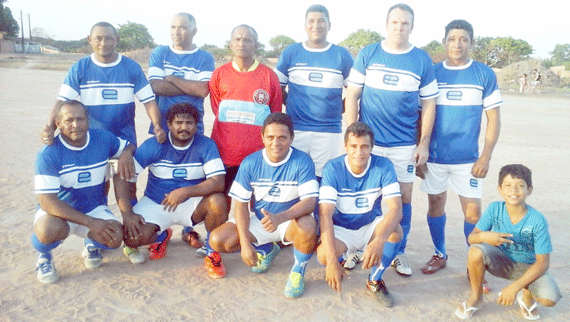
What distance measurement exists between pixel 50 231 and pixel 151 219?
84 cm

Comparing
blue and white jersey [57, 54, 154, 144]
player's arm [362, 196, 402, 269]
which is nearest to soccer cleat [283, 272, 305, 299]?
player's arm [362, 196, 402, 269]

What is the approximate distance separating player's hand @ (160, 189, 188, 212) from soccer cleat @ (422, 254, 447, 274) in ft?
7.68

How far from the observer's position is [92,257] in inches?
163

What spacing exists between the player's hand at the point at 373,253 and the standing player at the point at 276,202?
491 mm

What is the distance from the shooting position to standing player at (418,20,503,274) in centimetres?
420

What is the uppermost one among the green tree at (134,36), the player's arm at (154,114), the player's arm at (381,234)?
the green tree at (134,36)

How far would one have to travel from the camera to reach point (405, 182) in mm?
4398

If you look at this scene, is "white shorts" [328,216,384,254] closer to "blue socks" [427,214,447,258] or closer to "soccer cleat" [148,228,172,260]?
"blue socks" [427,214,447,258]

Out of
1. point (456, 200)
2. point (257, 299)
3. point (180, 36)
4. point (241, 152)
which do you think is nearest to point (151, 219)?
point (241, 152)

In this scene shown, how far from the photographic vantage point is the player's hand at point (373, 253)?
11.8ft

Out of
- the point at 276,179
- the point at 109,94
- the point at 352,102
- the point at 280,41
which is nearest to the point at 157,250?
the point at 276,179

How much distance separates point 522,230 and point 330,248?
4.81 ft

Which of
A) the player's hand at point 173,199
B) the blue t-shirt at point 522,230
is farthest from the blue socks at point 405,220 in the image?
the player's hand at point 173,199

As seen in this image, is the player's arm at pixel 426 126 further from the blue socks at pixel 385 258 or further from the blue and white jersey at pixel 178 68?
the blue and white jersey at pixel 178 68
